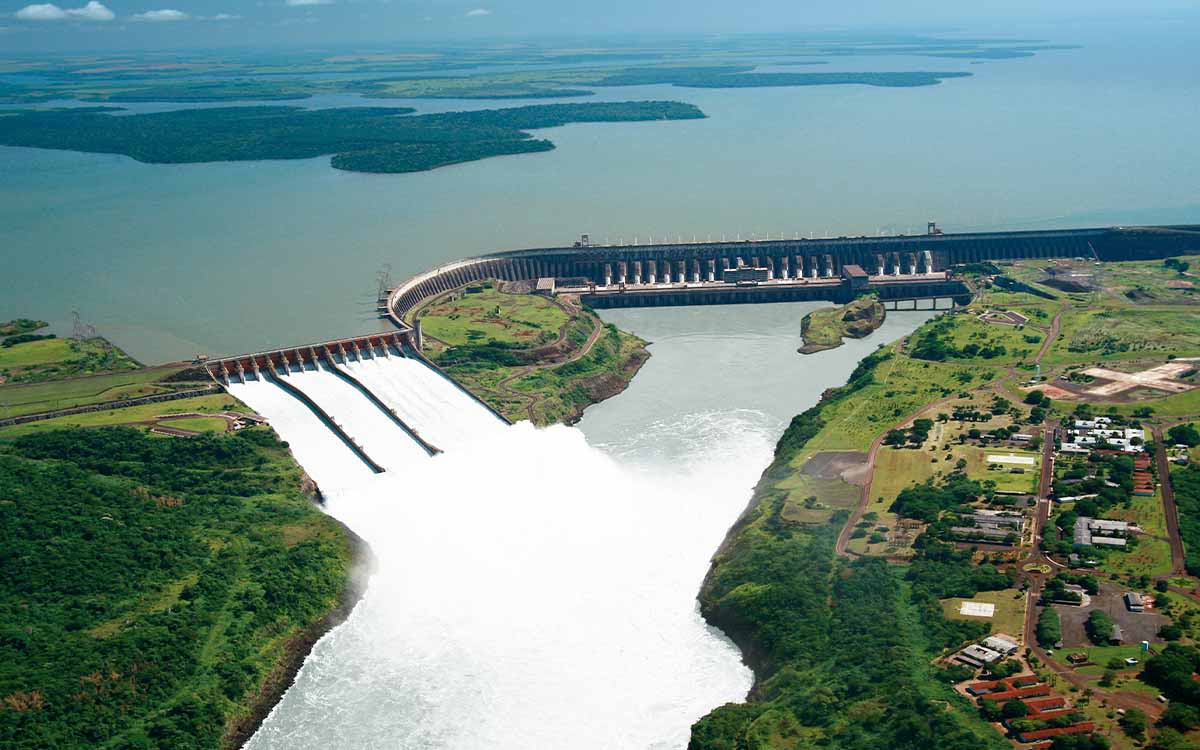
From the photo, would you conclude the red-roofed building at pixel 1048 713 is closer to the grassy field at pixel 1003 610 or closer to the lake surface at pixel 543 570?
the grassy field at pixel 1003 610

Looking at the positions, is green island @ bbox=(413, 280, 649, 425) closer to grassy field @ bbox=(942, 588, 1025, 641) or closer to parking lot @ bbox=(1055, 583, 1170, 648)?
grassy field @ bbox=(942, 588, 1025, 641)

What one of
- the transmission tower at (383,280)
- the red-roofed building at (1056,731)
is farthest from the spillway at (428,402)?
the red-roofed building at (1056,731)

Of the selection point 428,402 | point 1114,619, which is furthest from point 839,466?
point 428,402

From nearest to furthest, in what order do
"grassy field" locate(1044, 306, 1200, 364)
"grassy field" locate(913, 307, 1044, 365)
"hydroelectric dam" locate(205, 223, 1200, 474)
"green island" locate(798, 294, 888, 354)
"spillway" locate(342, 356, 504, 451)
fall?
"spillway" locate(342, 356, 504, 451), "hydroelectric dam" locate(205, 223, 1200, 474), "grassy field" locate(1044, 306, 1200, 364), "grassy field" locate(913, 307, 1044, 365), "green island" locate(798, 294, 888, 354)

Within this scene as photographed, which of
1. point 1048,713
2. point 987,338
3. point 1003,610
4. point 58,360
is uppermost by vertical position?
point 1048,713

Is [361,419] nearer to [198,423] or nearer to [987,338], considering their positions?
[198,423]

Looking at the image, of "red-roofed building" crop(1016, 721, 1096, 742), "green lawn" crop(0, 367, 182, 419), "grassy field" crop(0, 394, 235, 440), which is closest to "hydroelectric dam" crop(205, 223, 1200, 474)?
"grassy field" crop(0, 394, 235, 440)
